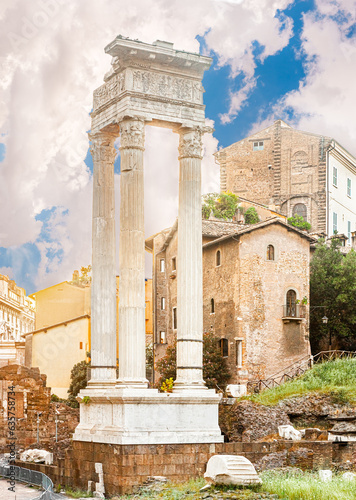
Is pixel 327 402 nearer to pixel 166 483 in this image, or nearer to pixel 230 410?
pixel 230 410

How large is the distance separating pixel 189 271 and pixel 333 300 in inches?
976

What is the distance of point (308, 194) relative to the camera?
59875 millimetres

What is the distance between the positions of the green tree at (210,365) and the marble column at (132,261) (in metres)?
19.3

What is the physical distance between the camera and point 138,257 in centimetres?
1938

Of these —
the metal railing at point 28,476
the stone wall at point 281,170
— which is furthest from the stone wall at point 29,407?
the stone wall at point 281,170

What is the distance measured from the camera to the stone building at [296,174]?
59281 mm

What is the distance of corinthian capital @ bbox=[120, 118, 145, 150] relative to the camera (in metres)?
19.7

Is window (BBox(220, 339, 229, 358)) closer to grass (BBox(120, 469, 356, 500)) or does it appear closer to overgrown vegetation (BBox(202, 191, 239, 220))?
overgrown vegetation (BBox(202, 191, 239, 220))

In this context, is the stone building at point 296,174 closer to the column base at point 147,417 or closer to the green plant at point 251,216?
the green plant at point 251,216

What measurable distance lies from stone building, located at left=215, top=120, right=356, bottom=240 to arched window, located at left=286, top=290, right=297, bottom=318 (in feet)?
58.6

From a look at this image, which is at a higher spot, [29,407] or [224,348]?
[224,348]

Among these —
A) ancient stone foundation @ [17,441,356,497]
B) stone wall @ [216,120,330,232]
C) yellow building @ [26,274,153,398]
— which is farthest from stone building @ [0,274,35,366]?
ancient stone foundation @ [17,441,356,497]

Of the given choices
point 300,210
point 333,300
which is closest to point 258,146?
point 300,210

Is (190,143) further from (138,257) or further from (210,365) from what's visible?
(210,365)
